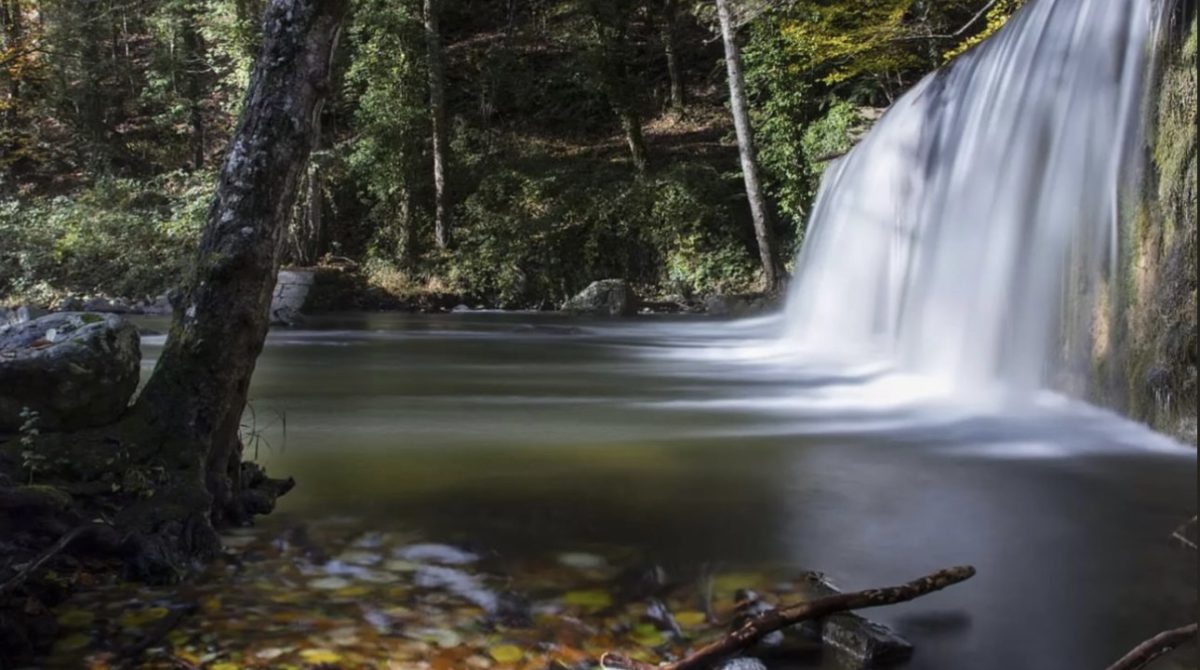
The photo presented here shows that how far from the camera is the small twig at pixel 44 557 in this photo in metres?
2.67

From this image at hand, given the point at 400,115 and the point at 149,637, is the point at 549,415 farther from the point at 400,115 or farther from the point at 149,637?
the point at 400,115

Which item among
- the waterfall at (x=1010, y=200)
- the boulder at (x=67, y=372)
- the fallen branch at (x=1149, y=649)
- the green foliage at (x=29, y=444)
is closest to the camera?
the fallen branch at (x=1149, y=649)

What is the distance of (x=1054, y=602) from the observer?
323cm

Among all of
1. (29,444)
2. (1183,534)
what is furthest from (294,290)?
(1183,534)

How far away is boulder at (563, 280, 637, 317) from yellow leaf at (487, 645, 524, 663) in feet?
54.7

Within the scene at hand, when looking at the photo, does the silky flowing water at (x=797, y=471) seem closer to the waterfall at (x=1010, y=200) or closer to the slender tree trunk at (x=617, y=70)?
the waterfall at (x=1010, y=200)

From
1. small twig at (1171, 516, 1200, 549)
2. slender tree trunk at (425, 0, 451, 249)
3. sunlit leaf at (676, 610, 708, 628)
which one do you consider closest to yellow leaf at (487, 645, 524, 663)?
sunlit leaf at (676, 610, 708, 628)

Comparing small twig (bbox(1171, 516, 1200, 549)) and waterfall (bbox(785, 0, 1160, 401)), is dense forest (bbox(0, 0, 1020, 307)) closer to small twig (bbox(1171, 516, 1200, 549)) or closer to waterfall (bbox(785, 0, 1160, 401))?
waterfall (bbox(785, 0, 1160, 401))

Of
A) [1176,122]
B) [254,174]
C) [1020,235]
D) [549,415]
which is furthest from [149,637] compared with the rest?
[1020,235]

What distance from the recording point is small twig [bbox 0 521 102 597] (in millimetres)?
2674

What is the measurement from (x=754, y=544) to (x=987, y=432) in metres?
3.15

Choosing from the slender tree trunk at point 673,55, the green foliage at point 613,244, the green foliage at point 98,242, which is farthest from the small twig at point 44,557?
the slender tree trunk at point 673,55

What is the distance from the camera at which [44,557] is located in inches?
111

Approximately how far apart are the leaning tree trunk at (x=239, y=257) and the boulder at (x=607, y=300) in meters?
15.6
